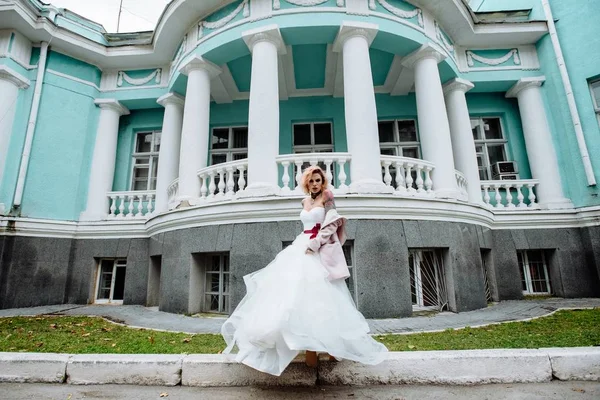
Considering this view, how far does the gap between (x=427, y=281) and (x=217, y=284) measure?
4.41 metres

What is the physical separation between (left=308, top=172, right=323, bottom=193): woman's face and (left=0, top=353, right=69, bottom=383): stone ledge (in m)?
2.84

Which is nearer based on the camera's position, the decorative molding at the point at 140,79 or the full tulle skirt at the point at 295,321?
the full tulle skirt at the point at 295,321

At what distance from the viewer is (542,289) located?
26.1 feet

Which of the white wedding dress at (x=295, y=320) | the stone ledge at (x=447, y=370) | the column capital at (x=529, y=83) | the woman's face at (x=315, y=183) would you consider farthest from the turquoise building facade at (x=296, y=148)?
the white wedding dress at (x=295, y=320)

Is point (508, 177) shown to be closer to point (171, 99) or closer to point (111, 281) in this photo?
point (171, 99)

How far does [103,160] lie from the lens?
8.95 m

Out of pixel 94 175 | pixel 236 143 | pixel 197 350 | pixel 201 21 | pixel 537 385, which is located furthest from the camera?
pixel 236 143

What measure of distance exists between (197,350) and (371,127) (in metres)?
4.97

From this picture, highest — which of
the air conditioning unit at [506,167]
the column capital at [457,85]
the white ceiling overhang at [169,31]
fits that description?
the white ceiling overhang at [169,31]

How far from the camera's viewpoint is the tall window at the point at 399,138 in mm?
9648

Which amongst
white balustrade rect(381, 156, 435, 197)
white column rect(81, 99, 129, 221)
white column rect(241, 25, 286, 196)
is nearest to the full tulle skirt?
white column rect(241, 25, 286, 196)

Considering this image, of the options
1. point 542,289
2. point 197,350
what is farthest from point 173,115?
point 542,289

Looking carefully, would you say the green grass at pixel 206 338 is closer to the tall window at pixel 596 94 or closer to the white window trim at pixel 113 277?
the white window trim at pixel 113 277

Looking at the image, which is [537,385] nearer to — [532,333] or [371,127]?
[532,333]
